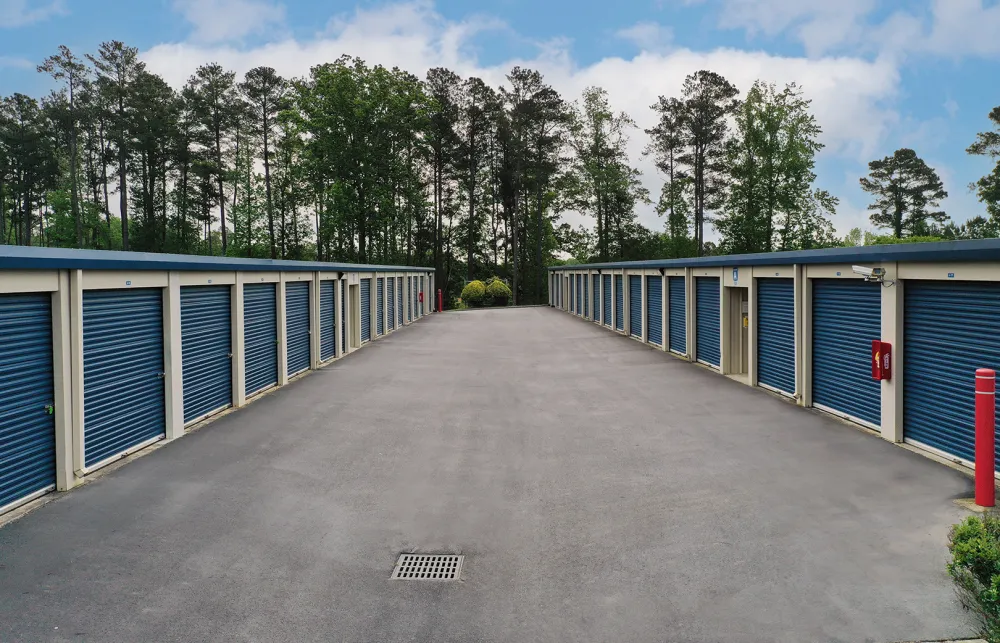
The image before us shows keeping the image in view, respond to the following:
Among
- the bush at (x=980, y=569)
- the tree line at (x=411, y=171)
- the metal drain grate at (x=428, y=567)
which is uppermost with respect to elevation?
the tree line at (x=411, y=171)

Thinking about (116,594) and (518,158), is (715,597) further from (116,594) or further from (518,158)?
(518,158)

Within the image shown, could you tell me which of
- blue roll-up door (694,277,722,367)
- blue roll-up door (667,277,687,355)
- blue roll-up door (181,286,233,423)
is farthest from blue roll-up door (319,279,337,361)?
blue roll-up door (694,277,722,367)

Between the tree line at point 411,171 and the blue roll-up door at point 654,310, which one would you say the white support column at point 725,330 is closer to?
the blue roll-up door at point 654,310

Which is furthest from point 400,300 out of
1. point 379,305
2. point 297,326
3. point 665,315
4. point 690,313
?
point 690,313

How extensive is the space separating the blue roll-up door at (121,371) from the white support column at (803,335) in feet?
32.7

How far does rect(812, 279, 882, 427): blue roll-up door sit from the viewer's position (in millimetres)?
9227

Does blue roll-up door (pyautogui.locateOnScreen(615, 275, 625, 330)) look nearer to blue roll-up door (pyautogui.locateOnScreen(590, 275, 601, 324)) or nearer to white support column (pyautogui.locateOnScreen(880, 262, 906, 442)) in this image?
blue roll-up door (pyautogui.locateOnScreen(590, 275, 601, 324))

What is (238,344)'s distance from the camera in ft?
Result: 37.7

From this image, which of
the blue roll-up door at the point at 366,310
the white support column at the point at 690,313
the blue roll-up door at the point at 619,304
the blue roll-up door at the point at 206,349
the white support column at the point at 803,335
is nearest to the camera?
the blue roll-up door at the point at 206,349

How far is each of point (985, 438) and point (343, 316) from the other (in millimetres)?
15713

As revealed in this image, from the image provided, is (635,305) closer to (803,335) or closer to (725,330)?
(725,330)

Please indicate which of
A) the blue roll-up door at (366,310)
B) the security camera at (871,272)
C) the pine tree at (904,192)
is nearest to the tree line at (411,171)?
the pine tree at (904,192)

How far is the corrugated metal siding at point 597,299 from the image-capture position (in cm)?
2989

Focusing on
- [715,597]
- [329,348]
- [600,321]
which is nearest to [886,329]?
[715,597]
